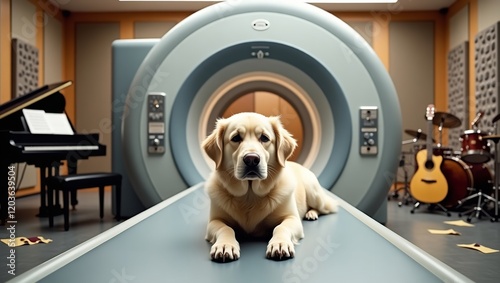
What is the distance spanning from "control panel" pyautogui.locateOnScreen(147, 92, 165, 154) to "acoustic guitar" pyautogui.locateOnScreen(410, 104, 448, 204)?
120 inches

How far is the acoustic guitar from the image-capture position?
449cm

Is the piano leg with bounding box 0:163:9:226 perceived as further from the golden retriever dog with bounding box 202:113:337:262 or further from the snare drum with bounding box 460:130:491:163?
the snare drum with bounding box 460:130:491:163

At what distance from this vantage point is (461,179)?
4555 mm

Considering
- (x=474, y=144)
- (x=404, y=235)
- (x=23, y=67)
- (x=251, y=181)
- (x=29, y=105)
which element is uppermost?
(x=23, y=67)

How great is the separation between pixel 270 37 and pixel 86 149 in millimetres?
2509

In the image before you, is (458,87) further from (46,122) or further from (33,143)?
(33,143)

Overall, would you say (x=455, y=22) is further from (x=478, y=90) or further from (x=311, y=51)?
(x=311, y=51)

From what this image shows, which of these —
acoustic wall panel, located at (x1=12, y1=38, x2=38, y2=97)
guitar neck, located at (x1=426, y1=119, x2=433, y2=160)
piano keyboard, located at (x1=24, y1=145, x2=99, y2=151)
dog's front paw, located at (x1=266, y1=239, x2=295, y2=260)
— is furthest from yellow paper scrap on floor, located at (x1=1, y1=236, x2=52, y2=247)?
guitar neck, located at (x1=426, y1=119, x2=433, y2=160)

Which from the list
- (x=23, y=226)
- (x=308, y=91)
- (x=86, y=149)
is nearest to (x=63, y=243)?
(x=23, y=226)

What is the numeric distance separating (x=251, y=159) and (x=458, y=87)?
21.0 feet

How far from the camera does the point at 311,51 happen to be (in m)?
2.62

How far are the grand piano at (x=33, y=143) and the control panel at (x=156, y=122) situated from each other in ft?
4.64

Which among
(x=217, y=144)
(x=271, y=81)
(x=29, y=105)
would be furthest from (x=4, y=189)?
(x=217, y=144)

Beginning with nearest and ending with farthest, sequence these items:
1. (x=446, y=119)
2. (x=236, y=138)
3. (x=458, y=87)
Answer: (x=236, y=138) → (x=446, y=119) → (x=458, y=87)
